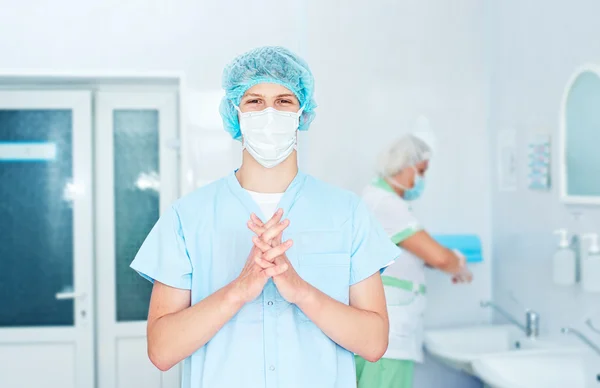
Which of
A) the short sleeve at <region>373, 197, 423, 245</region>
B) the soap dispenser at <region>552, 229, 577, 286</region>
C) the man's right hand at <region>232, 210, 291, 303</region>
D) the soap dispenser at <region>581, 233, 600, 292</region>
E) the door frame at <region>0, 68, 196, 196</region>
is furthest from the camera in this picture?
the door frame at <region>0, 68, 196, 196</region>

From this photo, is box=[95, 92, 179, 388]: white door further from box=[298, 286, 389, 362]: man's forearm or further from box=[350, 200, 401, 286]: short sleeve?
box=[298, 286, 389, 362]: man's forearm

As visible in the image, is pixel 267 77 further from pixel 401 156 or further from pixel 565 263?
pixel 565 263

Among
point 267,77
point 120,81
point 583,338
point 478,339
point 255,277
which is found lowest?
point 478,339

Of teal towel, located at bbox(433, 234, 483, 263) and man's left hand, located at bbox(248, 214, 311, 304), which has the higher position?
man's left hand, located at bbox(248, 214, 311, 304)

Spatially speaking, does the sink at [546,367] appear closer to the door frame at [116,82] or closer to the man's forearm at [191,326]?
the man's forearm at [191,326]

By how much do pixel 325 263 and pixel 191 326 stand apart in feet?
0.93

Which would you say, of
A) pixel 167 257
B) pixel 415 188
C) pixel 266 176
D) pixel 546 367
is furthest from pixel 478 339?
pixel 167 257

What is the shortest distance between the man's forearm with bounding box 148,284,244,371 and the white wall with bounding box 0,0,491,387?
1.39 meters

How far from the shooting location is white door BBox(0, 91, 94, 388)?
2547mm

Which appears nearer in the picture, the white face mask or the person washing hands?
the white face mask

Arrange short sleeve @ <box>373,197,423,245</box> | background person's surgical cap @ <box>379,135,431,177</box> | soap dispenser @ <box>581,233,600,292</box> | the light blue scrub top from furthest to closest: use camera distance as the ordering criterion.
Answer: background person's surgical cap @ <box>379,135,431,177</box> → short sleeve @ <box>373,197,423,245</box> → soap dispenser @ <box>581,233,600,292</box> → the light blue scrub top

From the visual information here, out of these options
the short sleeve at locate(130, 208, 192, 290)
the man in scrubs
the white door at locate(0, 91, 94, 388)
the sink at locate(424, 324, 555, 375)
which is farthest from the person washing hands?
the white door at locate(0, 91, 94, 388)

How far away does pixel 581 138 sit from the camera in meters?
2.03

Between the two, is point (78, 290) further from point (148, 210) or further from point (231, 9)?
point (231, 9)
